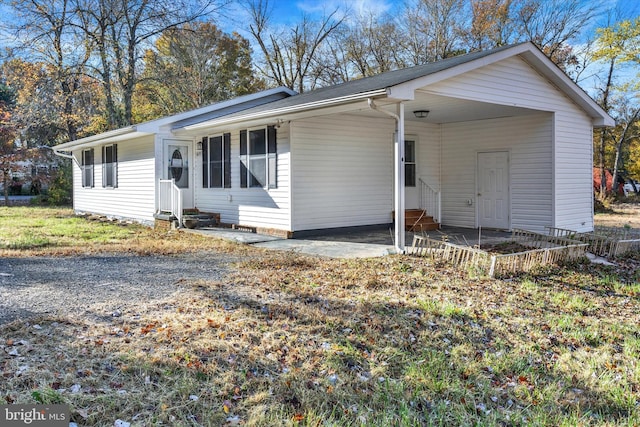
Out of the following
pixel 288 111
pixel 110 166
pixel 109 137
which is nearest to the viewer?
pixel 288 111

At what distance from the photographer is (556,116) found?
1071 cm

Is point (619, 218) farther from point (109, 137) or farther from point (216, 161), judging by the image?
point (109, 137)

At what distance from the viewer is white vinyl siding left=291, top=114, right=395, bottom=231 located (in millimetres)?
10461

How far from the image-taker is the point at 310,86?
28.8 metres

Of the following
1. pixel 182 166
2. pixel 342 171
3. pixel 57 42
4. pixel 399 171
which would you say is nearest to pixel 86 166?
pixel 182 166

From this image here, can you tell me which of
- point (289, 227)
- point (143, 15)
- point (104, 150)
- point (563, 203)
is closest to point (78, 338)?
point (289, 227)

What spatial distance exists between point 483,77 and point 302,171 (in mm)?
4024

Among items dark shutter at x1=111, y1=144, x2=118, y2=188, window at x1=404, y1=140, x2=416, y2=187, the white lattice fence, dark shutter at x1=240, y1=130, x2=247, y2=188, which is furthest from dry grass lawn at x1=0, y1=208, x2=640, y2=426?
dark shutter at x1=111, y1=144, x2=118, y2=188

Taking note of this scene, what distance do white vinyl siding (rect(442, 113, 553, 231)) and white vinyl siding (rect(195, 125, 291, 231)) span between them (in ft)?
16.1

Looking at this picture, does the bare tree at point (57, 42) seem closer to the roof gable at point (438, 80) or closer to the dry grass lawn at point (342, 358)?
the roof gable at point (438, 80)

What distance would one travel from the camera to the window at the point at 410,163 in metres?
12.4

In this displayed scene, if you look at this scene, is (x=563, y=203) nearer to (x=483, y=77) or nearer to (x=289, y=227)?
(x=483, y=77)

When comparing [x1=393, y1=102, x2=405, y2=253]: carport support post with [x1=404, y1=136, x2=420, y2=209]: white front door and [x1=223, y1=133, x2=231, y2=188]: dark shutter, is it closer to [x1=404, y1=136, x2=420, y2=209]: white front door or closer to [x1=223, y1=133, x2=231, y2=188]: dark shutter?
[x1=404, y1=136, x2=420, y2=209]: white front door

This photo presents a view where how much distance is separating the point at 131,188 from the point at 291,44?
1722cm
